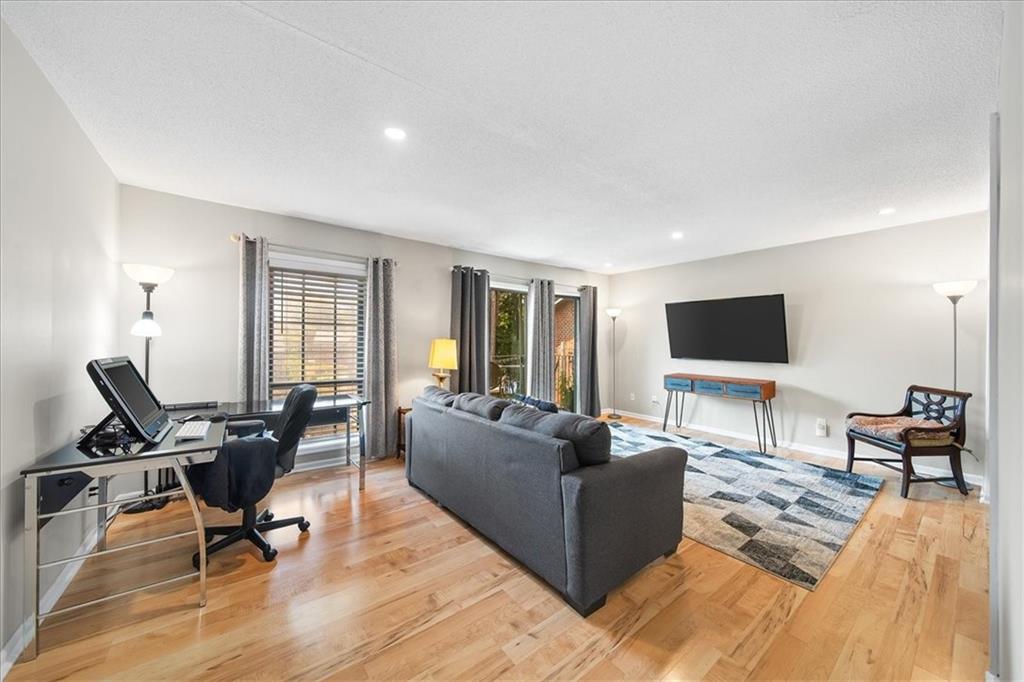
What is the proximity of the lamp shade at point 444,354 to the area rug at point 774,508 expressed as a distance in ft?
6.97

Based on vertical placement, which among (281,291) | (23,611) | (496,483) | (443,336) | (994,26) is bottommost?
(23,611)

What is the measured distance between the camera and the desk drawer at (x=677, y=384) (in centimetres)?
518

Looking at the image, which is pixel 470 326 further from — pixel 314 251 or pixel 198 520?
pixel 198 520

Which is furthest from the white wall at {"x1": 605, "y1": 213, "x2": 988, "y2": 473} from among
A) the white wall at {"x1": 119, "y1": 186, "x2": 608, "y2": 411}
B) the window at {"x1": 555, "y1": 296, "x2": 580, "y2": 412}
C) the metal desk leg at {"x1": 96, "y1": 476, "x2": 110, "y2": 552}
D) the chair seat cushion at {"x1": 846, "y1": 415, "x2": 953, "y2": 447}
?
the metal desk leg at {"x1": 96, "y1": 476, "x2": 110, "y2": 552}

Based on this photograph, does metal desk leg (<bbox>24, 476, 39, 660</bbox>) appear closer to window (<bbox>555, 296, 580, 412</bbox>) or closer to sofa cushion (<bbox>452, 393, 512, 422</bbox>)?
sofa cushion (<bbox>452, 393, 512, 422</bbox>)

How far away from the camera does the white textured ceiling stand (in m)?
1.44

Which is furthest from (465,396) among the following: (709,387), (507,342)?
(709,387)

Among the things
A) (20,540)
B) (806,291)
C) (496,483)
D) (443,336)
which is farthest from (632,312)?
(20,540)

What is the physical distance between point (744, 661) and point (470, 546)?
4.84 feet

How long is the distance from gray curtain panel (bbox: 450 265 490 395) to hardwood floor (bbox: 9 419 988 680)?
2.44 metres

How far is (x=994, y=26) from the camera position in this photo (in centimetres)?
145

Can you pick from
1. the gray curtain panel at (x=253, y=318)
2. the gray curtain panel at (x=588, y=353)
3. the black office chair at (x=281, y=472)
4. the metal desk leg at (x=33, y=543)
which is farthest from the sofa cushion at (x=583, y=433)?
the gray curtain panel at (x=588, y=353)

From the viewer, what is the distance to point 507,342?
5.72 metres

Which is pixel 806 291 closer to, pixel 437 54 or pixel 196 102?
pixel 437 54
